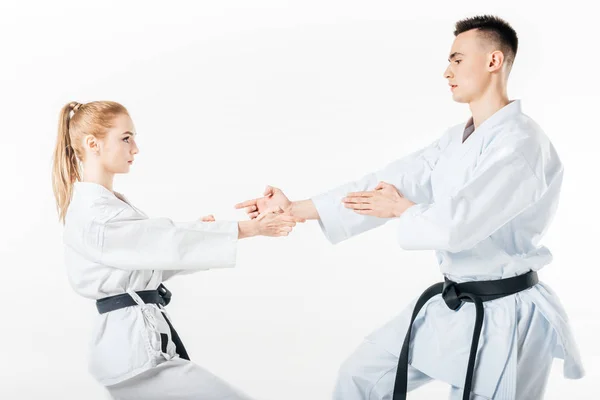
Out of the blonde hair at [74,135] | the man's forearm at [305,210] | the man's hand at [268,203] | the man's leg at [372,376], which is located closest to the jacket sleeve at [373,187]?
the man's forearm at [305,210]

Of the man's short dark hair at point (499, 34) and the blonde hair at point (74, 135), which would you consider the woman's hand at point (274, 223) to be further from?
the man's short dark hair at point (499, 34)

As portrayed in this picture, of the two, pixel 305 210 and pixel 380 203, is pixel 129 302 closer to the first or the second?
pixel 305 210

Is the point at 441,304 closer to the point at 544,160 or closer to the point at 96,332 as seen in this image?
the point at 544,160

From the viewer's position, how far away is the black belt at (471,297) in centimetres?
288

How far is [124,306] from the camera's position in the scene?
315cm

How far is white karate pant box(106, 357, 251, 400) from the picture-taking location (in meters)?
3.06

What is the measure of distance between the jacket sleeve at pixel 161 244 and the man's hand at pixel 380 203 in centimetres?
50

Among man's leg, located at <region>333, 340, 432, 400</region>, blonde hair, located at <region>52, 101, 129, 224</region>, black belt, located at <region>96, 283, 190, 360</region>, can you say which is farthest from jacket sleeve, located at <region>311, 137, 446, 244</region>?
blonde hair, located at <region>52, 101, 129, 224</region>

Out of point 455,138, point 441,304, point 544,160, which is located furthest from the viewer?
point 455,138

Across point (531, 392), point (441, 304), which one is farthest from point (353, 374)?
point (531, 392)

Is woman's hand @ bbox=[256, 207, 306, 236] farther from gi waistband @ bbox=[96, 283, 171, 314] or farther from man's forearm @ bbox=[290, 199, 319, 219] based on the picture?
gi waistband @ bbox=[96, 283, 171, 314]

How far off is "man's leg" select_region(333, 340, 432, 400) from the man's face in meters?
1.10

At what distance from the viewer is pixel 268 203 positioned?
368cm

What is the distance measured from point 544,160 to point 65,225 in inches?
74.8
